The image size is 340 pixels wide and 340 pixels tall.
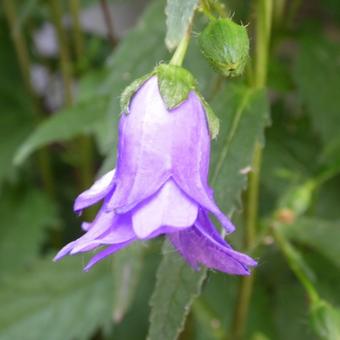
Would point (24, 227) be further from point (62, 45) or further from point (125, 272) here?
point (125, 272)

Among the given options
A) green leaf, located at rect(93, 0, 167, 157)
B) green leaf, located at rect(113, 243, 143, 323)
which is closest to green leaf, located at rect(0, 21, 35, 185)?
green leaf, located at rect(93, 0, 167, 157)

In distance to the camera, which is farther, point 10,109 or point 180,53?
point 10,109

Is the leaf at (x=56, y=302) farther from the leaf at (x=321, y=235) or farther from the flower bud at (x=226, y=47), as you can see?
the flower bud at (x=226, y=47)

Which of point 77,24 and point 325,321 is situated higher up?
point 77,24

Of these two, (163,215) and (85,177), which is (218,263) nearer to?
(163,215)

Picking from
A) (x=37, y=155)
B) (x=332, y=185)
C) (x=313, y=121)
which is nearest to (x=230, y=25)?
(x=313, y=121)

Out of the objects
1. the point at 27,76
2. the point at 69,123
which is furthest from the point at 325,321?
the point at 27,76
